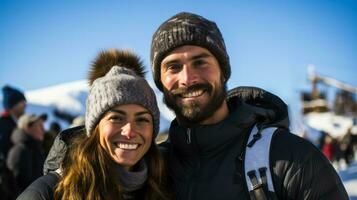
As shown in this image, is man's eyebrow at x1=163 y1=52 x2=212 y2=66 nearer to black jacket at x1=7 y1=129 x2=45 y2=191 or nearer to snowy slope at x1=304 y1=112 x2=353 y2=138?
black jacket at x1=7 y1=129 x2=45 y2=191

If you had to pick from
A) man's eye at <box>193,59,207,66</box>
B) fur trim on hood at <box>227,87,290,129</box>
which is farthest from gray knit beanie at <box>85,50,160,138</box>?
fur trim on hood at <box>227,87,290,129</box>

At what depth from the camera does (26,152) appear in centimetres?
558

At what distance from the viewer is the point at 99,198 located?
2.61 metres

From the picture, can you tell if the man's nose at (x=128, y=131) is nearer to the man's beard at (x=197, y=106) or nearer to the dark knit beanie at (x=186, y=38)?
the man's beard at (x=197, y=106)

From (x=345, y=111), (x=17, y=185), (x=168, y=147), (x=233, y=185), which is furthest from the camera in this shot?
(x=345, y=111)

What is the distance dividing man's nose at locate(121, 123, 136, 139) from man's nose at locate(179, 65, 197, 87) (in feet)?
1.42

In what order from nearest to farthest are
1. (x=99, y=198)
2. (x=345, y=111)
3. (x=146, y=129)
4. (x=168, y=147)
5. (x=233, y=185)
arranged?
(x=233, y=185) < (x=99, y=198) < (x=146, y=129) < (x=168, y=147) < (x=345, y=111)

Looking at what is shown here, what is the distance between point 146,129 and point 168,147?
1.36 feet

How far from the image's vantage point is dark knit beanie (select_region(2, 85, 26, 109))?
653 centimetres

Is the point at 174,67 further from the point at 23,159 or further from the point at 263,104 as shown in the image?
the point at 23,159

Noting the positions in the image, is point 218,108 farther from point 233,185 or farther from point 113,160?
point 113,160

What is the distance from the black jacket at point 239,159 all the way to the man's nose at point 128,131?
0.32 metres

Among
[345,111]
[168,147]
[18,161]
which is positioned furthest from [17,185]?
[345,111]

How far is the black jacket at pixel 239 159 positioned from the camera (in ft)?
7.69
